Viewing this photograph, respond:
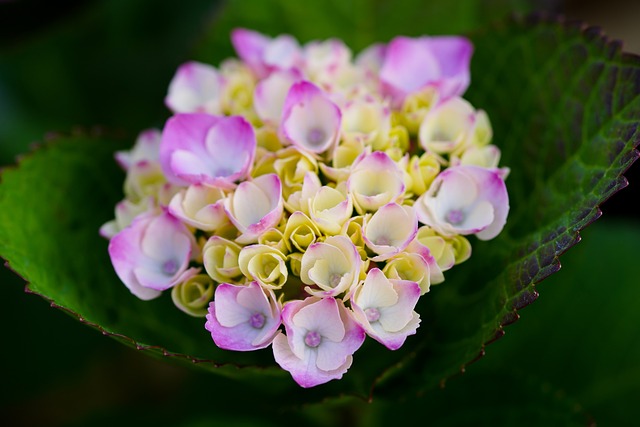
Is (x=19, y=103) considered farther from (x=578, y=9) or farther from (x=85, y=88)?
(x=578, y=9)

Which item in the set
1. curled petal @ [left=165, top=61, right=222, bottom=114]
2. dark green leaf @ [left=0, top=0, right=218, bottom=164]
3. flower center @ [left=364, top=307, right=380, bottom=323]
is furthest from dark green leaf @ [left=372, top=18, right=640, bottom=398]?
dark green leaf @ [left=0, top=0, right=218, bottom=164]

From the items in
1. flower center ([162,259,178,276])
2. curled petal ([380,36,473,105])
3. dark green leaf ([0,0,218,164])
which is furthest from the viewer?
dark green leaf ([0,0,218,164])

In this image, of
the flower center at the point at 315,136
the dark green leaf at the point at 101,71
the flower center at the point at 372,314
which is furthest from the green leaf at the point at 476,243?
the dark green leaf at the point at 101,71

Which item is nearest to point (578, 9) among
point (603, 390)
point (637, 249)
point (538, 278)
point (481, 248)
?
point (637, 249)

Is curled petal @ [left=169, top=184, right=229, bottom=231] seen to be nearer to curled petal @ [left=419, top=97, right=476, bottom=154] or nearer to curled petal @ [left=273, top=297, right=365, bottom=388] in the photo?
curled petal @ [left=273, top=297, right=365, bottom=388]

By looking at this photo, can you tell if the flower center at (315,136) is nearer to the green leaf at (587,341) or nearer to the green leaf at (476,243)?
the green leaf at (476,243)
